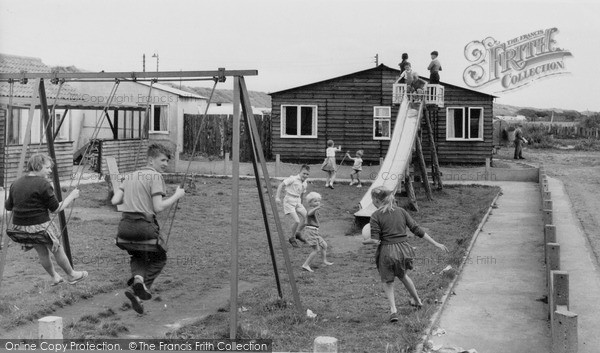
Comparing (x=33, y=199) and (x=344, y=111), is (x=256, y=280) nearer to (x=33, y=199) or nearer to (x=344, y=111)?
(x=33, y=199)

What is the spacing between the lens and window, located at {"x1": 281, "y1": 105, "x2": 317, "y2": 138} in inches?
1348

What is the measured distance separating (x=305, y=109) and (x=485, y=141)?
804 cm

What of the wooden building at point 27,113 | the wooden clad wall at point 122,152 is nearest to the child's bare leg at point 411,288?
the wooden building at point 27,113

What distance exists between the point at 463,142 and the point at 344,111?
5388 mm

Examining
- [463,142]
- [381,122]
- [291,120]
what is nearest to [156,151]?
[381,122]

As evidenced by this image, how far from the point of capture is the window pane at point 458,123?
3344cm

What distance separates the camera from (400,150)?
72.4ft

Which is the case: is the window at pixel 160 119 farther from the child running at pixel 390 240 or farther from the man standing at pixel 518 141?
the child running at pixel 390 240

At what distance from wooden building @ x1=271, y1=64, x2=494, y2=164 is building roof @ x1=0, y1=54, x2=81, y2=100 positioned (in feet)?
33.0

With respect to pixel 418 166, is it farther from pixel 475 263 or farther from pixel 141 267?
pixel 141 267

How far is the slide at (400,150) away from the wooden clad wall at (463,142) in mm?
9162

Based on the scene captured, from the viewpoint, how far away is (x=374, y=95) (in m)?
33.8

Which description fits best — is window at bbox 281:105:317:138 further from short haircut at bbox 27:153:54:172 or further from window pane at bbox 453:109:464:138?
short haircut at bbox 27:153:54:172

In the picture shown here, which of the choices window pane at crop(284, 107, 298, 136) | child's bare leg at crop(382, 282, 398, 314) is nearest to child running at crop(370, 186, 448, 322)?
child's bare leg at crop(382, 282, 398, 314)
